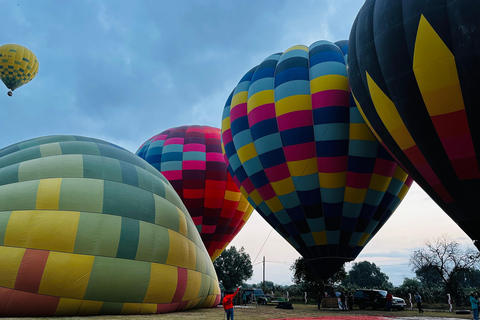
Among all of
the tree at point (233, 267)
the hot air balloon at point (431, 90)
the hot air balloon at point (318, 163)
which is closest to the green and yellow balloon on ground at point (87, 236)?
the hot air balloon at point (318, 163)

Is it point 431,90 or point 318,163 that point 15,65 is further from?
point 431,90

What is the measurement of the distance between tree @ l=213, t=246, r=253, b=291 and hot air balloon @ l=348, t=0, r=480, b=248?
40.3m

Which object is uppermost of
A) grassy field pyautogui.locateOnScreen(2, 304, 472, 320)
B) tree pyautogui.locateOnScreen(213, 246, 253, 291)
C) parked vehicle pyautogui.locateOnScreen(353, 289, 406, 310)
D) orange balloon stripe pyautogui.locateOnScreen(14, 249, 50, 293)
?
tree pyautogui.locateOnScreen(213, 246, 253, 291)

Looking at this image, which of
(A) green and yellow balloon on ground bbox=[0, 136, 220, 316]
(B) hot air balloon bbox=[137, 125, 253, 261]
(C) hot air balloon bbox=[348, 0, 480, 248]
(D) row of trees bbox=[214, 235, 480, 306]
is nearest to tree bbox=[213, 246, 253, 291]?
(D) row of trees bbox=[214, 235, 480, 306]

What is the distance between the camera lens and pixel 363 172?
37.8ft

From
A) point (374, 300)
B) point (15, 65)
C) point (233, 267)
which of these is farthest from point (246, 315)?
point (233, 267)

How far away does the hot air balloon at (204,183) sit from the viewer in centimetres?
1748

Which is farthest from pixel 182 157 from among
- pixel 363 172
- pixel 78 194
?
pixel 78 194

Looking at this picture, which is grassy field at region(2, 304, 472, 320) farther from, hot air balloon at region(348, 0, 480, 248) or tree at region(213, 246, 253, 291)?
tree at region(213, 246, 253, 291)

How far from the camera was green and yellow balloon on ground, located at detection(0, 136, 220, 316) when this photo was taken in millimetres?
6434

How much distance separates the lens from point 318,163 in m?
11.8

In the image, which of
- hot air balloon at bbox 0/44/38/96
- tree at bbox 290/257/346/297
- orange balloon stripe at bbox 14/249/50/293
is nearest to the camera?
orange balloon stripe at bbox 14/249/50/293

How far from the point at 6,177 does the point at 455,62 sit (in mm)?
9596

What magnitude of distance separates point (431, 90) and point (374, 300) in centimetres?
1123
